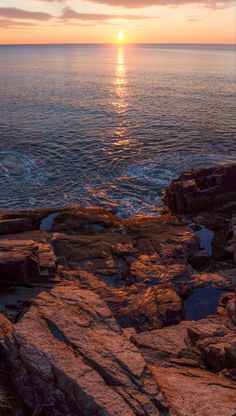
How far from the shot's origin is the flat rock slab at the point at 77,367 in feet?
32.0

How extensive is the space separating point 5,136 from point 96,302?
56226 mm

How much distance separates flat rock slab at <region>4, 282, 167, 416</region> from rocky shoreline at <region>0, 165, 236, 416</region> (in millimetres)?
32

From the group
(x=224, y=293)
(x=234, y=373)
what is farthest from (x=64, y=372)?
(x=224, y=293)

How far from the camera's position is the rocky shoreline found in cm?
1026

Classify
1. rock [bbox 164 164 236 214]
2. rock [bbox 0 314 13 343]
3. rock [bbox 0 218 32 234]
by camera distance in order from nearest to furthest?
rock [bbox 0 314 13 343]
rock [bbox 0 218 32 234]
rock [bbox 164 164 236 214]

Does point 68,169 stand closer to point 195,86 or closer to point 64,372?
point 64,372

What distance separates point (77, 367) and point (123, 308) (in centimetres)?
981

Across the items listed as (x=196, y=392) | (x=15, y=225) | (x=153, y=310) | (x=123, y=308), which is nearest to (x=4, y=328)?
(x=196, y=392)

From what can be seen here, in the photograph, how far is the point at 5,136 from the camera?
65.7 meters

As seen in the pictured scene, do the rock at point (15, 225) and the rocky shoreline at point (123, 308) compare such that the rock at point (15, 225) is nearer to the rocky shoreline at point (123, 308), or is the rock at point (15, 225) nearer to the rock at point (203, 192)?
the rocky shoreline at point (123, 308)

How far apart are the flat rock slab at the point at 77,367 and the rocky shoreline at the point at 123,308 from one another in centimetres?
3

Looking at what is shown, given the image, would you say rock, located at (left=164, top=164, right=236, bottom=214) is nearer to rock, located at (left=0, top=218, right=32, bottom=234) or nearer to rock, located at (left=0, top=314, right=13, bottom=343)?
rock, located at (left=0, top=218, right=32, bottom=234)

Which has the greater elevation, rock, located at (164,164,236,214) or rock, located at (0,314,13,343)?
rock, located at (0,314,13,343)

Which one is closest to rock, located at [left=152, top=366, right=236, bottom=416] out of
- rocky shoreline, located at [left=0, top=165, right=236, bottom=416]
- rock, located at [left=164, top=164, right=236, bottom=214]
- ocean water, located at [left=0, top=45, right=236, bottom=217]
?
rocky shoreline, located at [left=0, top=165, right=236, bottom=416]
